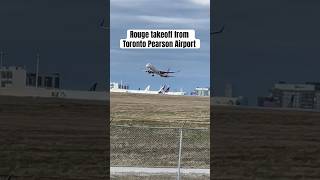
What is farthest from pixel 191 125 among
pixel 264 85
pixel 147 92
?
pixel 264 85

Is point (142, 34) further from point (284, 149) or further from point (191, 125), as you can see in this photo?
point (191, 125)

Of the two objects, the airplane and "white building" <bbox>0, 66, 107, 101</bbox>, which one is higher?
the airplane

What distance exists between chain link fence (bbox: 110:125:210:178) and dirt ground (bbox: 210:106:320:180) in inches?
101

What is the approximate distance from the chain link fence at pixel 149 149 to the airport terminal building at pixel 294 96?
4.02 metres

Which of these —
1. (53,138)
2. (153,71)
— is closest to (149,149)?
(153,71)

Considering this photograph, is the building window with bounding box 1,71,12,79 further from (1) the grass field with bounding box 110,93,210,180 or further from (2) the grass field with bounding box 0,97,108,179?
(1) the grass field with bounding box 110,93,210,180

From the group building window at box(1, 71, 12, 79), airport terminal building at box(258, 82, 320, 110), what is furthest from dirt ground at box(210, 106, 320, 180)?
building window at box(1, 71, 12, 79)

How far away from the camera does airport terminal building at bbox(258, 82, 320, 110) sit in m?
11.3

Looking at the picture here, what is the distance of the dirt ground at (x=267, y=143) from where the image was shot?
39.1ft

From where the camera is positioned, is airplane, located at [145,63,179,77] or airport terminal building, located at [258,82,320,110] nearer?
airport terminal building, located at [258,82,320,110]

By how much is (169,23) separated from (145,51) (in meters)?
0.87

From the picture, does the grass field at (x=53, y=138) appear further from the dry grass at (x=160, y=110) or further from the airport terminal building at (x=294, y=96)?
the dry grass at (x=160, y=110)

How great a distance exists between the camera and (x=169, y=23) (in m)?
15.2

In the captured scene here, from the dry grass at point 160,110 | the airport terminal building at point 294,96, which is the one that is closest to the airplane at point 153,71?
the dry grass at point 160,110
